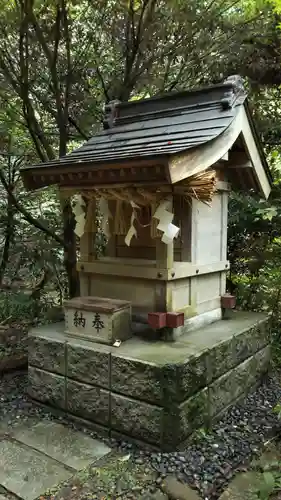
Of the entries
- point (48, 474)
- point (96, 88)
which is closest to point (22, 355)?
point (48, 474)

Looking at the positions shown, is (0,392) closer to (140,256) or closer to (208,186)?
(140,256)

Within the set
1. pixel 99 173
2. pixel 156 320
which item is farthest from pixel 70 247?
pixel 156 320

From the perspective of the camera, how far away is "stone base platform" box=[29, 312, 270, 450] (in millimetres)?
2807

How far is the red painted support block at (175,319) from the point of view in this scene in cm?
323

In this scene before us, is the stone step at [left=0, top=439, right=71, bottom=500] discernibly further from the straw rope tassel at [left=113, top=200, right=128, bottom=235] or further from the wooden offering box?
the straw rope tassel at [left=113, top=200, right=128, bottom=235]

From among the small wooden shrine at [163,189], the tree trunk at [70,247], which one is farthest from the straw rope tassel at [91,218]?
the tree trunk at [70,247]

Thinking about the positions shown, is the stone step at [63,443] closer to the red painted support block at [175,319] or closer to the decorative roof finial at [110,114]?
the red painted support block at [175,319]

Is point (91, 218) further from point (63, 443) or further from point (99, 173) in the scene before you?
point (63, 443)

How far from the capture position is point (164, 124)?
3879 millimetres

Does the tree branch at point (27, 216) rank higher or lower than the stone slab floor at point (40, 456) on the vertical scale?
higher

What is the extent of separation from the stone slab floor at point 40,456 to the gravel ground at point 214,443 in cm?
18

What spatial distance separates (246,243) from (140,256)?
2.27 metres

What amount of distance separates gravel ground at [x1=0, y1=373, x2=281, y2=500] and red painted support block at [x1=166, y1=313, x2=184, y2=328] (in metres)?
0.89

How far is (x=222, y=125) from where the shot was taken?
3.33 m
